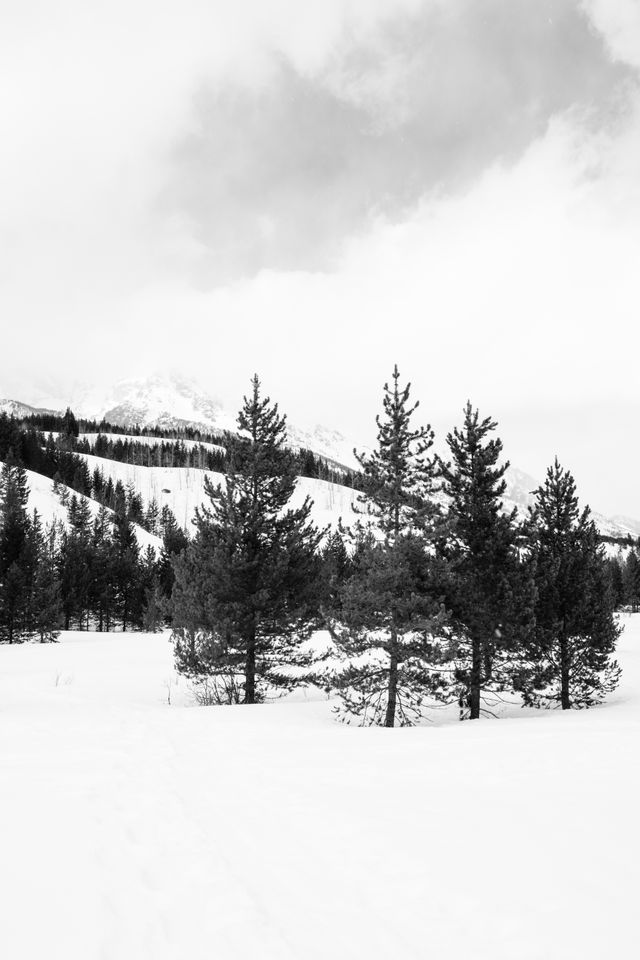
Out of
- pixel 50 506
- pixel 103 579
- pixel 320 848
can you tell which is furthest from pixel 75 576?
pixel 320 848

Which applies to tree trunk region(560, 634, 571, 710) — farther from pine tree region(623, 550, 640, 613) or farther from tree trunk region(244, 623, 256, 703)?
pine tree region(623, 550, 640, 613)

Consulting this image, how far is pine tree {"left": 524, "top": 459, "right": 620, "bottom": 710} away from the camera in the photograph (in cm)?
1735

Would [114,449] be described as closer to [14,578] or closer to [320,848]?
[14,578]

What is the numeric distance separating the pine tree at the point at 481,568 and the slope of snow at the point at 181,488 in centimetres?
10147

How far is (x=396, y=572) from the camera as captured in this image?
13906mm

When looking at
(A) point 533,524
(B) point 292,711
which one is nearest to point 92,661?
(B) point 292,711

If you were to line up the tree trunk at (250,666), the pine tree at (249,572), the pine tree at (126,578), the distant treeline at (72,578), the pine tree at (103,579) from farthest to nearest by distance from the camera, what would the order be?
the pine tree at (126,578) < the pine tree at (103,579) < the distant treeline at (72,578) < the tree trunk at (250,666) < the pine tree at (249,572)

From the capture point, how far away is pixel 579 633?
18.0 metres

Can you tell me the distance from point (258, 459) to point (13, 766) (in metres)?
10.9

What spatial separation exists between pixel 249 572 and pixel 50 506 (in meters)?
81.7

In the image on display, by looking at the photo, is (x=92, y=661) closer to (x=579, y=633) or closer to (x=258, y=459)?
(x=258, y=459)

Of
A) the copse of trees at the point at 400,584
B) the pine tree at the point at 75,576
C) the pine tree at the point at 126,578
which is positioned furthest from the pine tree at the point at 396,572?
the pine tree at the point at 126,578

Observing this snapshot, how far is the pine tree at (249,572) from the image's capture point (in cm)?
1619

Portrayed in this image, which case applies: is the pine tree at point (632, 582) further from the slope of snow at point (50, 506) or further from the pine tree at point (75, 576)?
the slope of snow at point (50, 506)
